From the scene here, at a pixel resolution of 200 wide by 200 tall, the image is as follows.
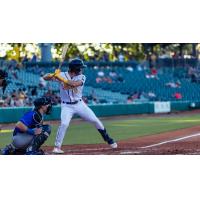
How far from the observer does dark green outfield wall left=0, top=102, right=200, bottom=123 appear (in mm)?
16531

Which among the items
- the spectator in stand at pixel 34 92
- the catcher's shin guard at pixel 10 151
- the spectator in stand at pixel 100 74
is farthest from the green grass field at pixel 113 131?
the spectator in stand at pixel 100 74

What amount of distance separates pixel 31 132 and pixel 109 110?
10.6m

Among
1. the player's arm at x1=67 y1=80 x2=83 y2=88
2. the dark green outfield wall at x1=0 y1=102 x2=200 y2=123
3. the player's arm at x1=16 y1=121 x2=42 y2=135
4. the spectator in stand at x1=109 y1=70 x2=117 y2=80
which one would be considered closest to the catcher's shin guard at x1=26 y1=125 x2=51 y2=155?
the player's arm at x1=16 y1=121 x2=42 y2=135

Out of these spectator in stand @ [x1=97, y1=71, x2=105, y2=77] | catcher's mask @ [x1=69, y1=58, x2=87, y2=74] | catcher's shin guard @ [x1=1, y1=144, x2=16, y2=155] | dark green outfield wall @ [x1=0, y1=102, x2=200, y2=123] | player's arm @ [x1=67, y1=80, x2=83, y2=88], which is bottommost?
dark green outfield wall @ [x1=0, y1=102, x2=200, y2=123]

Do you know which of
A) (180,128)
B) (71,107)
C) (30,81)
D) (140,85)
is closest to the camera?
(71,107)

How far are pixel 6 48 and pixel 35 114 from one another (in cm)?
1273

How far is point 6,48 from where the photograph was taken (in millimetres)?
21484

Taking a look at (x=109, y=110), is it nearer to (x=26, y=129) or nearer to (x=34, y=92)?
(x=34, y=92)

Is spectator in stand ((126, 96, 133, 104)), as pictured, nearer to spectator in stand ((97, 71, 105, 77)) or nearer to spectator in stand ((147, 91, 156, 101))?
spectator in stand ((147, 91, 156, 101))

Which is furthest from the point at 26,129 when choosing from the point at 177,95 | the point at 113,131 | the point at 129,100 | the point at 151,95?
the point at 151,95

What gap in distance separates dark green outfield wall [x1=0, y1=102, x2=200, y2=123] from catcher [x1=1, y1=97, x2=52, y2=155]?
23.1 ft

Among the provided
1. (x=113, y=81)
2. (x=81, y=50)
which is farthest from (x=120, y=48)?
(x=113, y=81)
